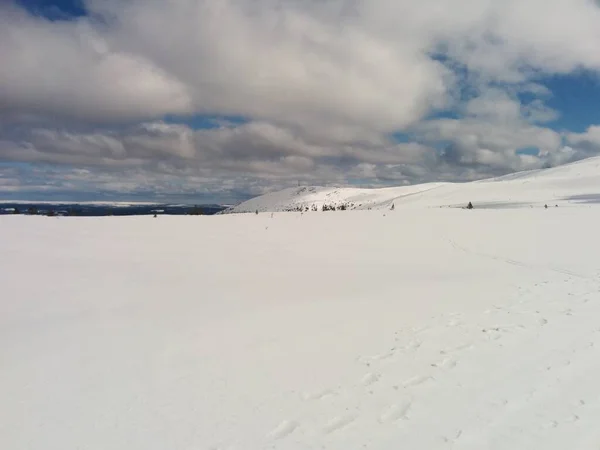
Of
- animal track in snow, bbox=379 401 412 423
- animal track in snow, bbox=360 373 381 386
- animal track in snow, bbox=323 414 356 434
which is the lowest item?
animal track in snow, bbox=323 414 356 434

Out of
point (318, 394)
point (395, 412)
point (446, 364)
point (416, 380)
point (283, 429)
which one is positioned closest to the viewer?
point (283, 429)

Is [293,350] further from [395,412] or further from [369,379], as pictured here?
[395,412]

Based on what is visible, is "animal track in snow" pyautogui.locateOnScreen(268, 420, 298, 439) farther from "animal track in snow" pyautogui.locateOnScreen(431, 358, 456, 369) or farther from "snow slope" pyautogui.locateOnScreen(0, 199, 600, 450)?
"animal track in snow" pyautogui.locateOnScreen(431, 358, 456, 369)

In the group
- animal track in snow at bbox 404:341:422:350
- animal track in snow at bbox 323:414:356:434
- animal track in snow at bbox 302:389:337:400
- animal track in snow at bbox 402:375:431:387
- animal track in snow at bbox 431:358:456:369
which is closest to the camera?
animal track in snow at bbox 323:414:356:434

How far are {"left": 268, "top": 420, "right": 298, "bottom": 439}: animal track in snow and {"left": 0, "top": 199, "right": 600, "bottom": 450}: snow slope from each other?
0.06 feet

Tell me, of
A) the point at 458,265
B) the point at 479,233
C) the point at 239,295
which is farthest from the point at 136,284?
the point at 479,233

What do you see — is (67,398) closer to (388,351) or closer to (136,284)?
(388,351)

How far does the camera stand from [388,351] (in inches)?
259

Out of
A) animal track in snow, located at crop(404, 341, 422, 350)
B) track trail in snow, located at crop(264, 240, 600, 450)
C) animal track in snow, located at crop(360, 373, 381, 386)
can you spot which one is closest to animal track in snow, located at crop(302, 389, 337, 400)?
track trail in snow, located at crop(264, 240, 600, 450)

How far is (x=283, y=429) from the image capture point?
458 centimetres

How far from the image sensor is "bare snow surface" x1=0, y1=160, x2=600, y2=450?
4555 mm

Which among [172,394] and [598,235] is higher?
[598,235]

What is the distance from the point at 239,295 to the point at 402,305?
4026 mm

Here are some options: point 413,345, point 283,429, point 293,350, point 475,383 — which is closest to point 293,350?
point 293,350
